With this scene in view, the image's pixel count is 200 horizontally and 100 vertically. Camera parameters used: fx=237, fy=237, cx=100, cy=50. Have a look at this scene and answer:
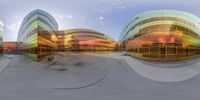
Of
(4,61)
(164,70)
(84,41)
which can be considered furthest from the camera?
(164,70)

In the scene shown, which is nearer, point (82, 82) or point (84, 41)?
point (84, 41)

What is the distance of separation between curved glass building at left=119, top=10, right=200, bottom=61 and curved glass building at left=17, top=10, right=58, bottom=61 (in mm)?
595

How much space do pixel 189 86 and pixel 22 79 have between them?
164 cm

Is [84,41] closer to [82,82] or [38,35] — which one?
[38,35]

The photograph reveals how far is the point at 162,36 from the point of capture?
1.99 m

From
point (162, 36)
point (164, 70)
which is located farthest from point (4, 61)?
point (164, 70)

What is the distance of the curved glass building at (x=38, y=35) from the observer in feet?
6.31

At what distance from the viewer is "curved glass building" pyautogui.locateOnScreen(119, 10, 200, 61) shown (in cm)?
199

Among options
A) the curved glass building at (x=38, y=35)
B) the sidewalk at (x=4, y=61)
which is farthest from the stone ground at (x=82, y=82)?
the curved glass building at (x=38, y=35)

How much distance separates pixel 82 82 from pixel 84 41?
1.63 ft

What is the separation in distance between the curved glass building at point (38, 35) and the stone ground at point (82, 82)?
0.13 metres

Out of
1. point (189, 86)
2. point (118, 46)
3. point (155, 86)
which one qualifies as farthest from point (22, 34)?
point (189, 86)

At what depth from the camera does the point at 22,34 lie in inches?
76.5

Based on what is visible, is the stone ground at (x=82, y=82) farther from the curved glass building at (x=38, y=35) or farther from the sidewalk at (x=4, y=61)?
the curved glass building at (x=38, y=35)
